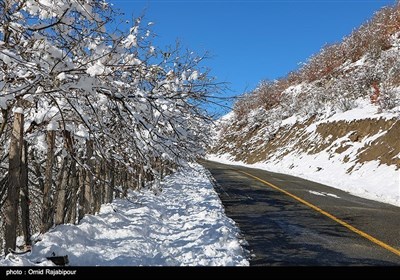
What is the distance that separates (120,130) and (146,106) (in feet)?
2.83

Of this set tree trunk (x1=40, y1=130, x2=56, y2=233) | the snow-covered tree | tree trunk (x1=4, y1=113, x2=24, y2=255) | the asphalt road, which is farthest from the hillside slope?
tree trunk (x1=4, y1=113, x2=24, y2=255)

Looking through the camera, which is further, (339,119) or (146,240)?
(339,119)

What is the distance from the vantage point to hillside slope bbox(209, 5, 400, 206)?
17781 millimetres

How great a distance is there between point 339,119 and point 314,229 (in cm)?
2126

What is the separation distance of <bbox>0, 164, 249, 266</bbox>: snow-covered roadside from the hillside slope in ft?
6.87

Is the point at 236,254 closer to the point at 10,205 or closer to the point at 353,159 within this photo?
the point at 10,205

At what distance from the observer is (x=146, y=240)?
6660 millimetres

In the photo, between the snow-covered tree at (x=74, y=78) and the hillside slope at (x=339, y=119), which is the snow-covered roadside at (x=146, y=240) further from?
the hillside slope at (x=339, y=119)

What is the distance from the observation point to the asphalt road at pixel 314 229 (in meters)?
5.92

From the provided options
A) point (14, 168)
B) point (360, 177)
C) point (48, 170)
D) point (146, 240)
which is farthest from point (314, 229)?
point (360, 177)

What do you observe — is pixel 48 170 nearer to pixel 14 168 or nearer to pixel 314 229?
pixel 14 168
